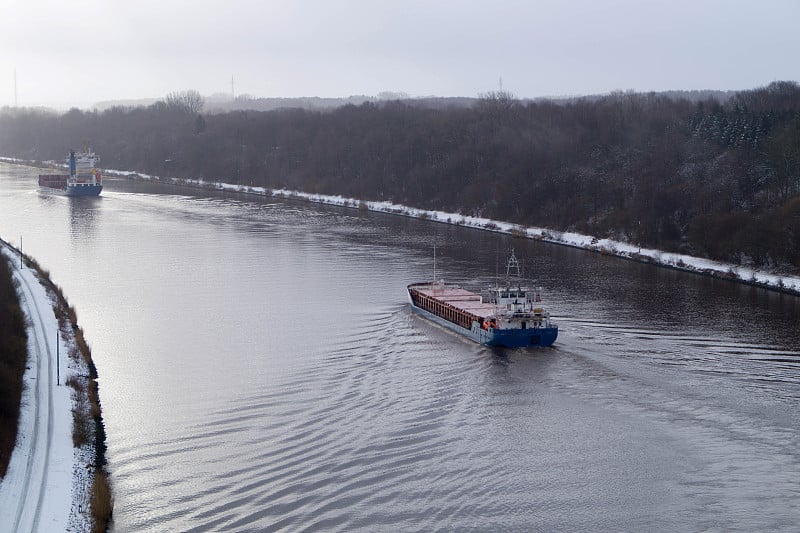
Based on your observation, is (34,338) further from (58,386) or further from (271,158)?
(271,158)

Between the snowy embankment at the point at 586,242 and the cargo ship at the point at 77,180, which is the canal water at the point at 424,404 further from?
the cargo ship at the point at 77,180

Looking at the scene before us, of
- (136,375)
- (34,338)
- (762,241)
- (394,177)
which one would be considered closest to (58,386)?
(136,375)

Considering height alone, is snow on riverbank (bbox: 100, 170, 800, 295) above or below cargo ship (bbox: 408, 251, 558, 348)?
above

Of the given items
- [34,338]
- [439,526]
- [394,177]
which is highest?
[394,177]

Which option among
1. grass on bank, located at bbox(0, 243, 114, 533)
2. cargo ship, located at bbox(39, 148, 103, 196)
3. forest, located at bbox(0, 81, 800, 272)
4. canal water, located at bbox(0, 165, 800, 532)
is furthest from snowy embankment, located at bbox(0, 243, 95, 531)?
cargo ship, located at bbox(39, 148, 103, 196)

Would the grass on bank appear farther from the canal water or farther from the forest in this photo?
the forest
